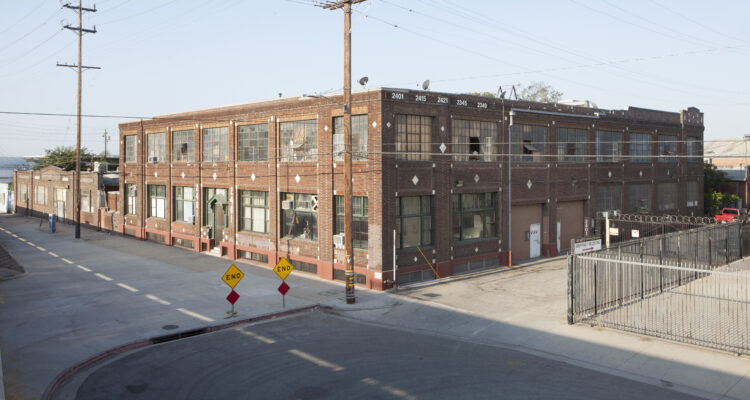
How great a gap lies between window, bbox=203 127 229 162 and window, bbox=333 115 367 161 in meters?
10.9

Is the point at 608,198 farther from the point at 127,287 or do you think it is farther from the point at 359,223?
the point at 127,287

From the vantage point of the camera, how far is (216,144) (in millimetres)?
35188

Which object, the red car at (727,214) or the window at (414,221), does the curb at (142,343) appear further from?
the red car at (727,214)

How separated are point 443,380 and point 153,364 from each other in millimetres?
7791

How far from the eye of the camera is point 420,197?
25672mm

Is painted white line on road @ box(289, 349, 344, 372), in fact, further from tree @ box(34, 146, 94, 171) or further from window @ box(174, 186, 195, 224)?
tree @ box(34, 146, 94, 171)

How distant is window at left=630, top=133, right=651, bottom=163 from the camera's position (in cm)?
3843

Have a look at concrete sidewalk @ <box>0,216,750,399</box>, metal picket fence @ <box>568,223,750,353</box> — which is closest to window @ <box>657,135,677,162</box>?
concrete sidewalk @ <box>0,216,750,399</box>

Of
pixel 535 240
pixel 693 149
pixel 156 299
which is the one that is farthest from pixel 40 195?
pixel 693 149

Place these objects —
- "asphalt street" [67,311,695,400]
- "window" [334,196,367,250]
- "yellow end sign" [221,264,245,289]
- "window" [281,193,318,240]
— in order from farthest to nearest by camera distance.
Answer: "window" [281,193,318,240] → "window" [334,196,367,250] → "yellow end sign" [221,264,245,289] → "asphalt street" [67,311,695,400]

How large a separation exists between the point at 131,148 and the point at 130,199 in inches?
172

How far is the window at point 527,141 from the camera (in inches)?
1193

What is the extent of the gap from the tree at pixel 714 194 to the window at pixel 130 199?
48.5 meters

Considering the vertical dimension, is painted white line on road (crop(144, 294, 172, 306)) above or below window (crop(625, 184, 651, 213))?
→ below
